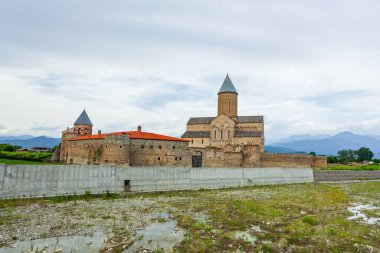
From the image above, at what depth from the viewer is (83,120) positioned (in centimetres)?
4228

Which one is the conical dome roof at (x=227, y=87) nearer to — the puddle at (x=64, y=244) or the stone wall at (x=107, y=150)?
the stone wall at (x=107, y=150)

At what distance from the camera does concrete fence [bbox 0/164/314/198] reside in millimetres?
12984

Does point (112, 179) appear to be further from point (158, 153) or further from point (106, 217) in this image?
point (158, 153)

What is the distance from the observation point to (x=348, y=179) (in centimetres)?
2980

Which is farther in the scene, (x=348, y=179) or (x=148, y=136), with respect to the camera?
(x=148, y=136)

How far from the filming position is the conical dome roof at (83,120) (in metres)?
41.9

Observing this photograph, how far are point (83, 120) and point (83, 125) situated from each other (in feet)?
2.57

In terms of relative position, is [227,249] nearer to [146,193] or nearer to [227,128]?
[146,193]

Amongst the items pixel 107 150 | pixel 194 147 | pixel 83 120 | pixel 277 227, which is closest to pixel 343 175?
pixel 194 147

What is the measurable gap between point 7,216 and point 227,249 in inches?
291

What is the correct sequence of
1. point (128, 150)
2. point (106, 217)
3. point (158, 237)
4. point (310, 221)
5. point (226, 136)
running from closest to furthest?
point (158, 237)
point (310, 221)
point (106, 217)
point (128, 150)
point (226, 136)

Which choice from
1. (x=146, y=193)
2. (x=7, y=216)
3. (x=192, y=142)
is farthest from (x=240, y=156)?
(x=7, y=216)

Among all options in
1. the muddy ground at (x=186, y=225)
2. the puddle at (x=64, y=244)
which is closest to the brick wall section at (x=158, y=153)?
the muddy ground at (x=186, y=225)

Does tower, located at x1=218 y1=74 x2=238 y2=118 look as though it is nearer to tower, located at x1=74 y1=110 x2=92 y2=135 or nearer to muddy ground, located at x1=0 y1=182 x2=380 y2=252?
tower, located at x1=74 y1=110 x2=92 y2=135
